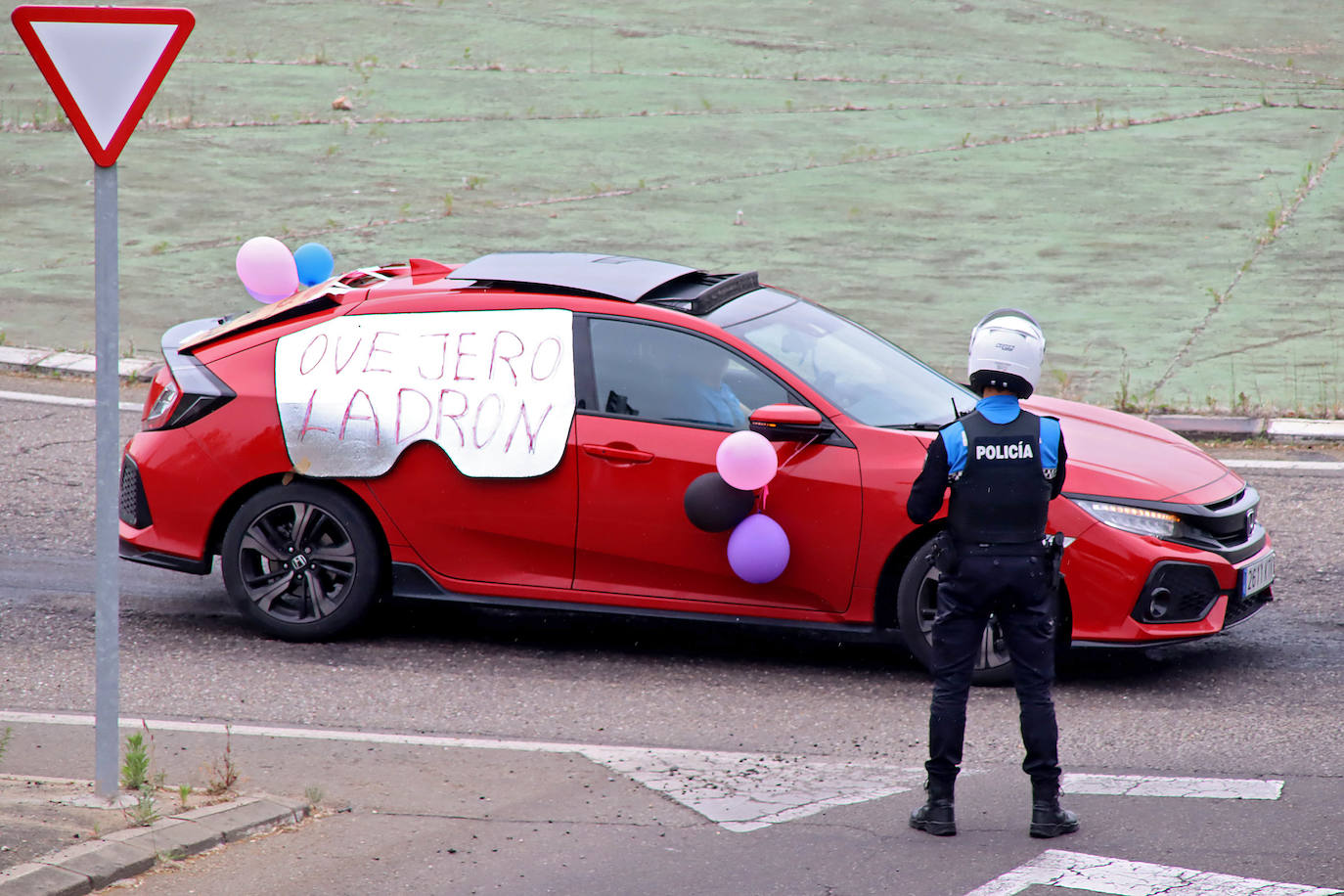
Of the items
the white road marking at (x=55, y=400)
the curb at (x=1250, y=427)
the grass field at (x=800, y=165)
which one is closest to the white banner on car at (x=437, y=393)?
the white road marking at (x=55, y=400)

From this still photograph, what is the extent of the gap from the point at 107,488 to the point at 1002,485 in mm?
2865

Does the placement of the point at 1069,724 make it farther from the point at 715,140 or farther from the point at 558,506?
the point at 715,140

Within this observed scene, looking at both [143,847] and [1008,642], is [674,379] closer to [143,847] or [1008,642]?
[1008,642]

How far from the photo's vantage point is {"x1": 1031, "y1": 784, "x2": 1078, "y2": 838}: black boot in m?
5.35

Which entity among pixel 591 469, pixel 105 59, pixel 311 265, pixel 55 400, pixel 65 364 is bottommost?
pixel 591 469

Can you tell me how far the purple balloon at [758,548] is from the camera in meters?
6.88

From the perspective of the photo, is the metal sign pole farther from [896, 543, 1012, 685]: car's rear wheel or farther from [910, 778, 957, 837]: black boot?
[896, 543, 1012, 685]: car's rear wheel

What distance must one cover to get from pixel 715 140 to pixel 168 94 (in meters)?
8.83

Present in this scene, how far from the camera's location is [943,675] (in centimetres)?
543

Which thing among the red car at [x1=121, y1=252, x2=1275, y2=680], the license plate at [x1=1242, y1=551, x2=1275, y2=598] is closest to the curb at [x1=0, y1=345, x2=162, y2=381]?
the red car at [x1=121, y1=252, x2=1275, y2=680]

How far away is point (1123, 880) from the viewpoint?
16.3 feet

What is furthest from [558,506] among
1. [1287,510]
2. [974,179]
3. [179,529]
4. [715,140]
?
[715,140]

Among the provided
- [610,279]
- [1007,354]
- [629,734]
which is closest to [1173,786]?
[1007,354]

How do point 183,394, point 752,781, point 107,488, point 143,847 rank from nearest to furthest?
point 143,847
point 107,488
point 752,781
point 183,394
